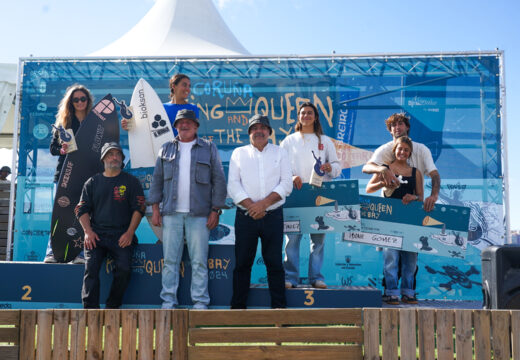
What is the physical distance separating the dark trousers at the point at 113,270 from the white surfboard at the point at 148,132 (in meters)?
0.93

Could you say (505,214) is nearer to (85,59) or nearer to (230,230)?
(230,230)

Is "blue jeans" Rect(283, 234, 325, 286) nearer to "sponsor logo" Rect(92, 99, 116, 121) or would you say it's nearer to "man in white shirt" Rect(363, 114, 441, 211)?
"man in white shirt" Rect(363, 114, 441, 211)

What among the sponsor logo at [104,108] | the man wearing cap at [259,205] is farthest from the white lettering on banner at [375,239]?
the sponsor logo at [104,108]

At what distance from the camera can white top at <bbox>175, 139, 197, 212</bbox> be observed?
357 cm

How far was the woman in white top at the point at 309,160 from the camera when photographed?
384 cm

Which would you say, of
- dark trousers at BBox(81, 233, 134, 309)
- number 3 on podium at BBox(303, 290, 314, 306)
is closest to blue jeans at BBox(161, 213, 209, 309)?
dark trousers at BBox(81, 233, 134, 309)

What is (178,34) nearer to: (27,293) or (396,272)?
(27,293)

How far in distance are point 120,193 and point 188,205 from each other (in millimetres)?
619

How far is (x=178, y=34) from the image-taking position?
696 centimetres

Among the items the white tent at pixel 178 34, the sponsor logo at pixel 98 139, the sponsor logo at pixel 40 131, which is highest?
the white tent at pixel 178 34

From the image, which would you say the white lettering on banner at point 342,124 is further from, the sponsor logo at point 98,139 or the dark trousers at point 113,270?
the dark trousers at point 113,270

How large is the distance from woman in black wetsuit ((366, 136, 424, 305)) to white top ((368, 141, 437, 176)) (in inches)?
2.2

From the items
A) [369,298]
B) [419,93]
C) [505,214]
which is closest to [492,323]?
[369,298]

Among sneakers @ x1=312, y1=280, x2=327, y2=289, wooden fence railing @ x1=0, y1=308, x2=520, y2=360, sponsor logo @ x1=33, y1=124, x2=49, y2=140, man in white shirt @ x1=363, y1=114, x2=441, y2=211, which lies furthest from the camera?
sponsor logo @ x1=33, y1=124, x2=49, y2=140
